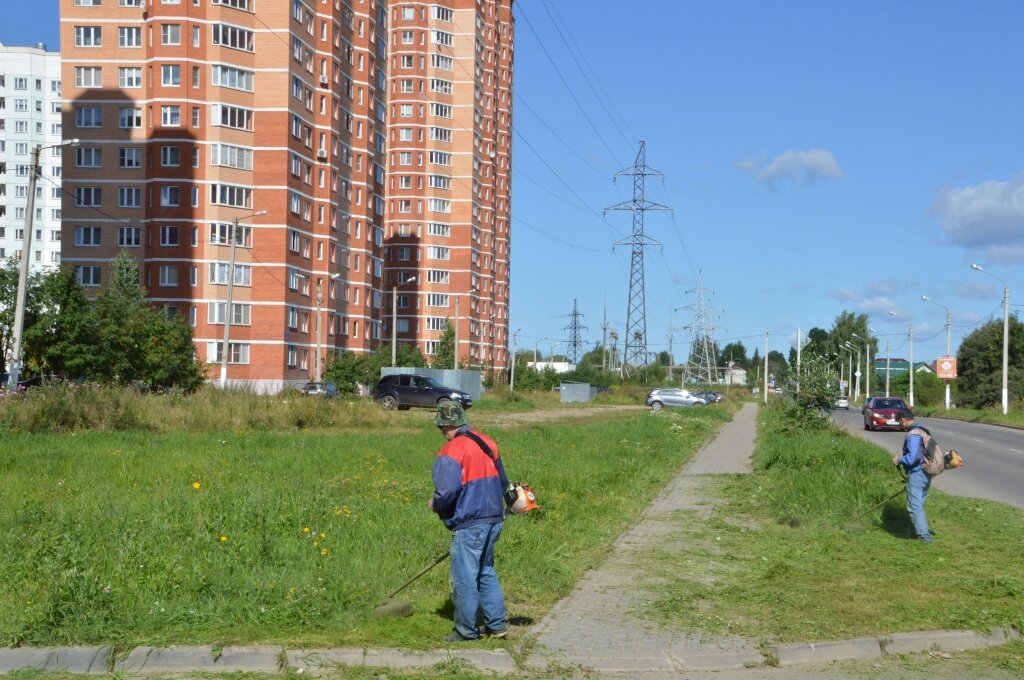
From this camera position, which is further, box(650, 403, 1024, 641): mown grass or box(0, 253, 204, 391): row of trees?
box(0, 253, 204, 391): row of trees

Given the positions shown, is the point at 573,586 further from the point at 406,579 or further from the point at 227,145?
the point at 227,145

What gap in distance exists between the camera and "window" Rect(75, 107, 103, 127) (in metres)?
67.4

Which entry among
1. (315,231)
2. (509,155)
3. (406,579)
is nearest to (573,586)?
(406,579)

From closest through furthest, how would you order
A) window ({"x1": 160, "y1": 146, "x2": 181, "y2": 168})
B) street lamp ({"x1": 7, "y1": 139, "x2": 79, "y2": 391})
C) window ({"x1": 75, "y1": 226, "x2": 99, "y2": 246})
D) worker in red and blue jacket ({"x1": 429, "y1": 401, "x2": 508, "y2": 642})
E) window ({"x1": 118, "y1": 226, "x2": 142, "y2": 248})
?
worker in red and blue jacket ({"x1": 429, "y1": 401, "x2": 508, "y2": 642}) < street lamp ({"x1": 7, "y1": 139, "x2": 79, "y2": 391}) < window ({"x1": 160, "y1": 146, "x2": 181, "y2": 168}) < window ({"x1": 118, "y1": 226, "x2": 142, "y2": 248}) < window ({"x1": 75, "y1": 226, "x2": 99, "y2": 246})

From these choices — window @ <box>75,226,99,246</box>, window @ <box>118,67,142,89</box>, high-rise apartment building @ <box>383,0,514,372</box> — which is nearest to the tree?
high-rise apartment building @ <box>383,0,514,372</box>

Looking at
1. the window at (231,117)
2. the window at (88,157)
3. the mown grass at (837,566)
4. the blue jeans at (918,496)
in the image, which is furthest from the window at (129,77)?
the blue jeans at (918,496)

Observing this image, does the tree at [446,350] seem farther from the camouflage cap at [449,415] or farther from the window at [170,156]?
the camouflage cap at [449,415]

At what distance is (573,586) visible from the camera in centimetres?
959

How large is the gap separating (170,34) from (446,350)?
127ft

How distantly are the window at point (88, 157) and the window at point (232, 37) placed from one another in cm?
1036

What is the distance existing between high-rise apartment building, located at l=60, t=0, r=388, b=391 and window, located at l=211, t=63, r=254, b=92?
0.26 feet

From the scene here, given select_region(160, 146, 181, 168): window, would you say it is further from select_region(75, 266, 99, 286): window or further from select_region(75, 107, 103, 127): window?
select_region(75, 266, 99, 286): window

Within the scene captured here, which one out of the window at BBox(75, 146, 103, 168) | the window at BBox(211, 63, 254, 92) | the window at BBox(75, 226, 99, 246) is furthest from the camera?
the window at BBox(75, 226, 99, 246)

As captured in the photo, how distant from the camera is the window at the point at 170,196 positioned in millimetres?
66500
